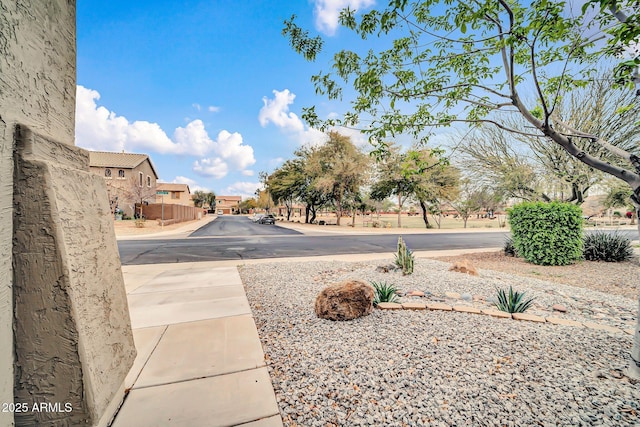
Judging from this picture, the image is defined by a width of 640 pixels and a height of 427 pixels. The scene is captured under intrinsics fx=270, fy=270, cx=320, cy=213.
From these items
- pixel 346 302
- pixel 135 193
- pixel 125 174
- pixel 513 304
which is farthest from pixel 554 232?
pixel 125 174

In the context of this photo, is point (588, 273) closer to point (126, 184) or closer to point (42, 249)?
point (42, 249)

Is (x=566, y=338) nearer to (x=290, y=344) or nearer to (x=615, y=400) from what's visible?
(x=615, y=400)

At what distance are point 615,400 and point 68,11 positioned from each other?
182 inches

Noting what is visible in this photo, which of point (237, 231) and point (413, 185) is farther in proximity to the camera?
point (413, 185)

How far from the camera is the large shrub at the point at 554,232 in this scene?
25.0ft

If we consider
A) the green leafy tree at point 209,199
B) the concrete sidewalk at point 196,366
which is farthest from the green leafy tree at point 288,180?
the green leafy tree at point 209,199

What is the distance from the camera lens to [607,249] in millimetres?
8117

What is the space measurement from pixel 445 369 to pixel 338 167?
82.8 ft

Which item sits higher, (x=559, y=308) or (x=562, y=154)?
(x=562, y=154)

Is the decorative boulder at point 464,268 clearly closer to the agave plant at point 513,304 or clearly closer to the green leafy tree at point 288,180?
the agave plant at point 513,304

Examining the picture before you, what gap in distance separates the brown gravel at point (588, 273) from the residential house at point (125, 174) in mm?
30315

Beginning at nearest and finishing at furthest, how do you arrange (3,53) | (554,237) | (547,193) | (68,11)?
(3,53) < (68,11) < (554,237) < (547,193)

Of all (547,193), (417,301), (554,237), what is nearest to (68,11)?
(417,301)

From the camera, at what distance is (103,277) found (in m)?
1.80
